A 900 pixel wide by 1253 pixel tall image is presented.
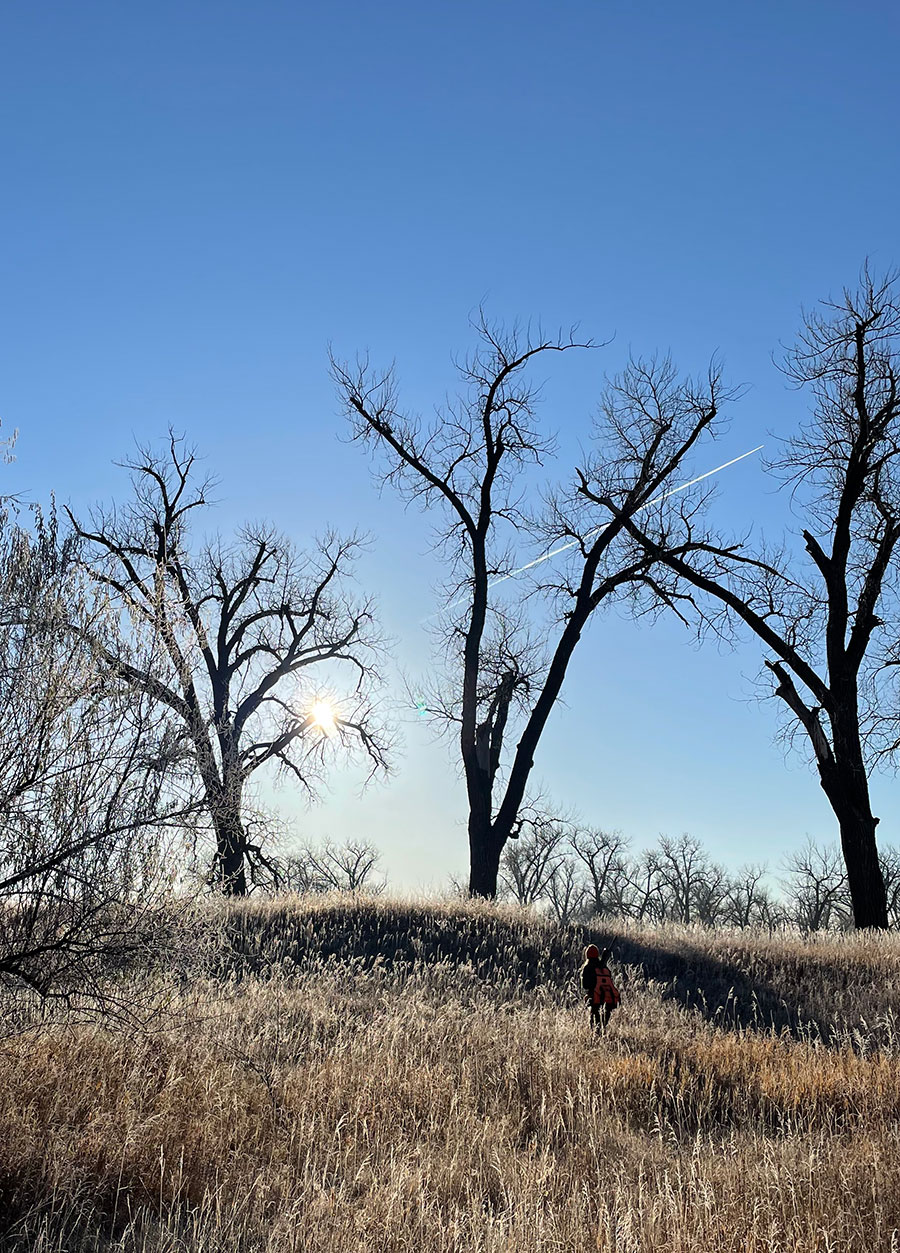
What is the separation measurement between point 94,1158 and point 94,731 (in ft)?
8.02

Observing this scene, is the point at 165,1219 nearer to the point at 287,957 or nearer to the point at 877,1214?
the point at 877,1214

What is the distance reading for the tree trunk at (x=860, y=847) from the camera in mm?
15906

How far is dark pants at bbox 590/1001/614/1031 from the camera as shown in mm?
8227

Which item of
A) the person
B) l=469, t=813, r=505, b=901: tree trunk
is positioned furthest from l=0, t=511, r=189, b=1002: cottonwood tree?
l=469, t=813, r=505, b=901: tree trunk

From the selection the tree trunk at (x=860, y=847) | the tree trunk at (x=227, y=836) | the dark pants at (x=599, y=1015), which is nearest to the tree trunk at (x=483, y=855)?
the tree trunk at (x=860, y=847)

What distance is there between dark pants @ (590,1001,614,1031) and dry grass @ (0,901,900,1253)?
0.11 m

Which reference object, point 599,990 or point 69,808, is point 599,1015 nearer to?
point 599,990

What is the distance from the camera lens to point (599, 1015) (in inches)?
326

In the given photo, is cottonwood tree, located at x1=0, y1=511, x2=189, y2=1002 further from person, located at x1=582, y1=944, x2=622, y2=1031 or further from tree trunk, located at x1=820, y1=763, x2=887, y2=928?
tree trunk, located at x1=820, y1=763, x2=887, y2=928

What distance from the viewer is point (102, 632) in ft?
19.7

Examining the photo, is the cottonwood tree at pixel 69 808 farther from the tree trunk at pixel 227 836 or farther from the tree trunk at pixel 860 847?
the tree trunk at pixel 860 847

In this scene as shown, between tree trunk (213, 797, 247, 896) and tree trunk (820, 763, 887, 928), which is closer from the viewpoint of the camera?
tree trunk (213, 797, 247, 896)

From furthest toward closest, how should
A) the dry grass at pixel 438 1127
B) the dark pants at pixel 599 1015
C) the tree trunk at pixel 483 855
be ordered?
the tree trunk at pixel 483 855 < the dark pants at pixel 599 1015 < the dry grass at pixel 438 1127

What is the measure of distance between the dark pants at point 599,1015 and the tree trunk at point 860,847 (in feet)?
31.2
